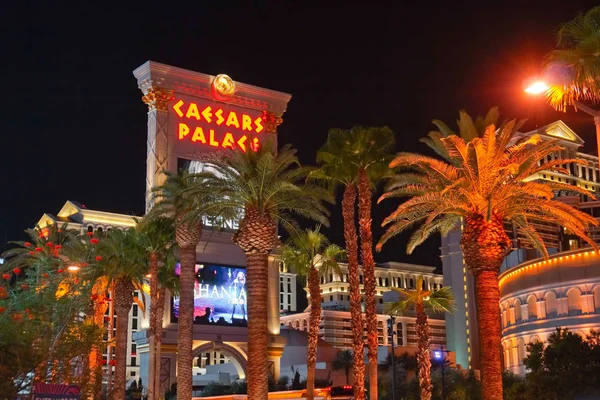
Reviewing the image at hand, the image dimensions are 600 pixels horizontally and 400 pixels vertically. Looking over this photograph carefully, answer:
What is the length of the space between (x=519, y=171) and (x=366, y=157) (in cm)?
1355

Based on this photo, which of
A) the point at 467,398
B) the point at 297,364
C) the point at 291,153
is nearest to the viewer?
the point at 291,153

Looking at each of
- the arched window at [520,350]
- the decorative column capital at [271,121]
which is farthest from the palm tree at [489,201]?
the arched window at [520,350]

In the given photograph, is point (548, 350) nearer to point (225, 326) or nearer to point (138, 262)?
point (138, 262)

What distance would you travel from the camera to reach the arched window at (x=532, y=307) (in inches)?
3009

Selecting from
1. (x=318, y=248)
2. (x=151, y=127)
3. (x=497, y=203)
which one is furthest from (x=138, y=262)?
(x=497, y=203)

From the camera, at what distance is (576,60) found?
1920 centimetres

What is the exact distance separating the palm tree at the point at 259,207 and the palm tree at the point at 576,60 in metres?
14.7

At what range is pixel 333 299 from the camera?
180 metres

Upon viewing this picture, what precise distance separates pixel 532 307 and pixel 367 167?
4082cm

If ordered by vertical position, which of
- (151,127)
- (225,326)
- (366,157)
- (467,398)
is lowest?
(467,398)

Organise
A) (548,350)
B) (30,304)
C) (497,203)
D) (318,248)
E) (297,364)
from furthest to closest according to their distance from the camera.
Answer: (297,364) → (318,248) → (548,350) → (497,203) → (30,304)

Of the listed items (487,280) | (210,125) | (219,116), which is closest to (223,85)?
(219,116)

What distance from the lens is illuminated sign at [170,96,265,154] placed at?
222 ft

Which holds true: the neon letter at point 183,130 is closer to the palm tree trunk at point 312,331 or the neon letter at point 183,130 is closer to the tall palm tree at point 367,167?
the palm tree trunk at point 312,331
